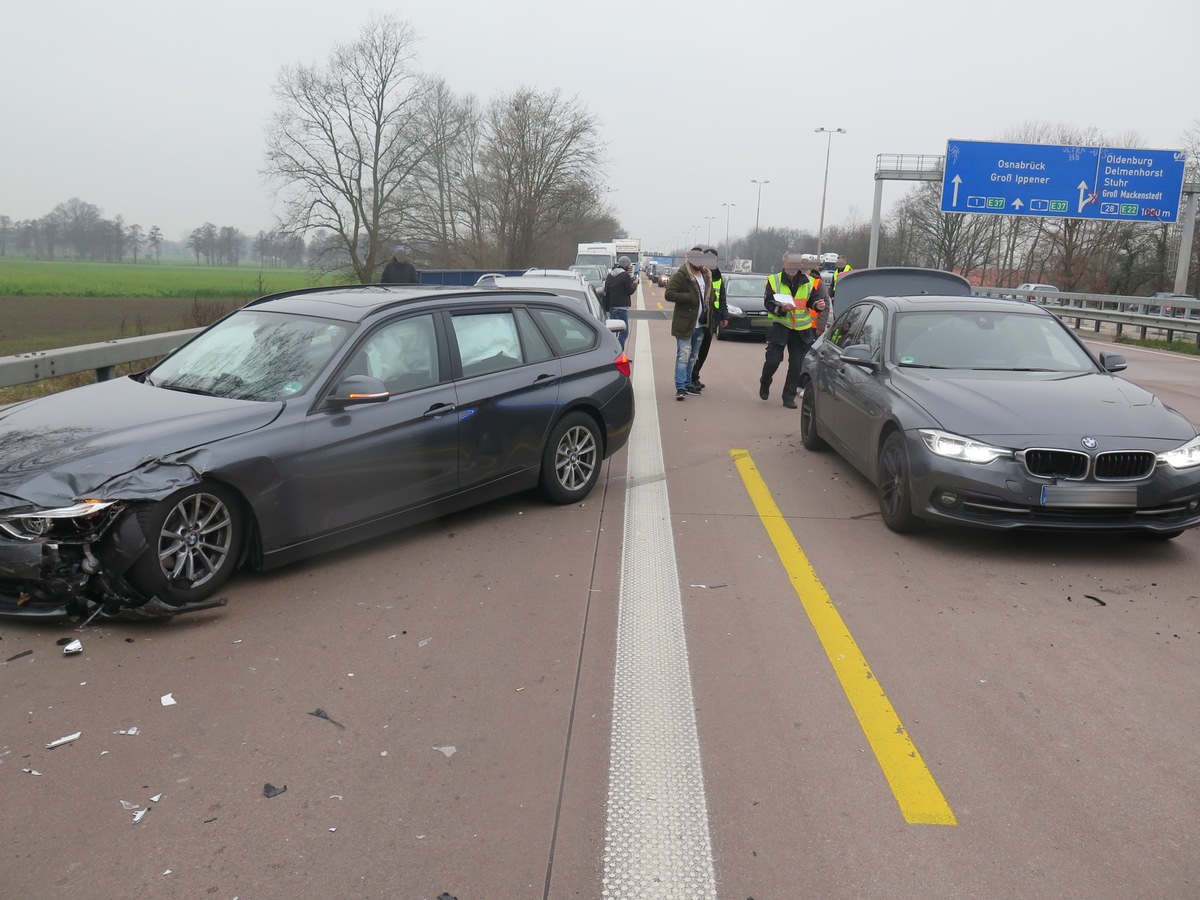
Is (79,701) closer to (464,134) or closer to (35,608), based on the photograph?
(35,608)

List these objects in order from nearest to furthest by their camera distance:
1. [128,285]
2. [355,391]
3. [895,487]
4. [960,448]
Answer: [355,391], [960,448], [895,487], [128,285]

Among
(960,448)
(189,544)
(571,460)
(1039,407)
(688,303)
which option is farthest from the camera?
(688,303)

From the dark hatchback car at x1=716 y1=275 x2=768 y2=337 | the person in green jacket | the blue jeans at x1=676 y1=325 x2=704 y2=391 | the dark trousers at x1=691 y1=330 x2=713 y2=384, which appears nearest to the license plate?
the person in green jacket

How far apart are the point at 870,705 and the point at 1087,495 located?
255 cm

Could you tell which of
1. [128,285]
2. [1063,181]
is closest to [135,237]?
[128,285]

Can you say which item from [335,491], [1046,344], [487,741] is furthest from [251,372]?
[1046,344]

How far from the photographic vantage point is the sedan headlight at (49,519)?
4.37 m

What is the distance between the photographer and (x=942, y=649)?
4562 mm

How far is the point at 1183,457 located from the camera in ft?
19.1

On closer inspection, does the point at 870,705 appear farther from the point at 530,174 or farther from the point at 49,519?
the point at 530,174

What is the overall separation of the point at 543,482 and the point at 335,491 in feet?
6.40

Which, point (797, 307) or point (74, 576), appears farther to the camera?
point (797, 307)

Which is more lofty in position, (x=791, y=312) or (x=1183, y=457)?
(x=791, y=312)

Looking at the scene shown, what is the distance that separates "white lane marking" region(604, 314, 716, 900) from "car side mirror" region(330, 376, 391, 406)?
1.75m
